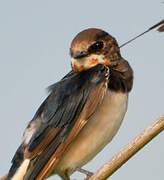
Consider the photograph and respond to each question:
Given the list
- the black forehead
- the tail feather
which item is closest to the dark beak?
the black forehead

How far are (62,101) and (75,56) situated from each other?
25 centimetres

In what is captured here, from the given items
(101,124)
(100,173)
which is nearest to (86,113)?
(101,124)

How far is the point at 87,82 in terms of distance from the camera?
271cm

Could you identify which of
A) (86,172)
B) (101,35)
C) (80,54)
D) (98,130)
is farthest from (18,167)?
(101,35)

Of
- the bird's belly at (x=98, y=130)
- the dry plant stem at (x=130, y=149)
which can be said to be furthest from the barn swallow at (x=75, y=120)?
the dry plant stem at (x=130, y=149)

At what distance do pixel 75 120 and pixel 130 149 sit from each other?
2.98ft

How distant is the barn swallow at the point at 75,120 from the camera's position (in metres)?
2.49

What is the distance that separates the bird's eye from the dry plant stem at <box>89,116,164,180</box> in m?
1.17

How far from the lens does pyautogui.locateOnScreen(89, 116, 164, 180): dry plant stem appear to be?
1643mm

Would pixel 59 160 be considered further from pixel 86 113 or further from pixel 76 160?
pixel 86 113

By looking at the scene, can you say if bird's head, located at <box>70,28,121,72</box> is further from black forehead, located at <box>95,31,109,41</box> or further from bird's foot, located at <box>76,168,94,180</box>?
bird's foot, located at <box>76,168,94,180</box>

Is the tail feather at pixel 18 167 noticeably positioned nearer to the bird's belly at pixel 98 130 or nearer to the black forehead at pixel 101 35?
the bird's belly at pixel 98 130

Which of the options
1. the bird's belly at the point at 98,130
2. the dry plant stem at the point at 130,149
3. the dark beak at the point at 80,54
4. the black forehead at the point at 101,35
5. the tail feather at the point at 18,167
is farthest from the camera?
the black forehead at the point at 101,35

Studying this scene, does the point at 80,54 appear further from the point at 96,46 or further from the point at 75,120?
the point at 75,120
